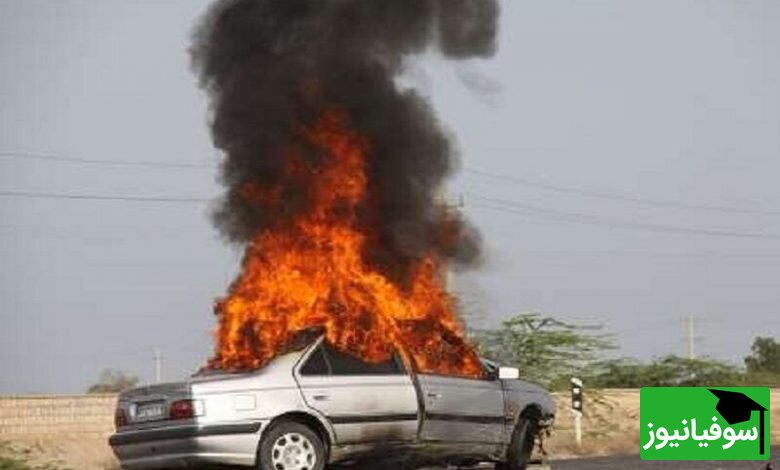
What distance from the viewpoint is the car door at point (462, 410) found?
13.8 m

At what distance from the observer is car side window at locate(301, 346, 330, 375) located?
43.5ft

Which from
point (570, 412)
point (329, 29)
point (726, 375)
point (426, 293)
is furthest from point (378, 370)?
point (726, 375)

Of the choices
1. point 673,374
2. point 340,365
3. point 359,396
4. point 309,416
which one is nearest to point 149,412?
point 309,416

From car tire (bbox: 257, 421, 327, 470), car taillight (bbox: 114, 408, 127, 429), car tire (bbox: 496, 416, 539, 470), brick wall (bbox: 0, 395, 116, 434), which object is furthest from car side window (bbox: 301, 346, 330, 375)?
brick wall (bbox: 0, 395, 116, 434)

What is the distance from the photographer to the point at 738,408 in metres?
12.1

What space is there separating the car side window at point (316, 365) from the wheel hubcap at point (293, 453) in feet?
1.98

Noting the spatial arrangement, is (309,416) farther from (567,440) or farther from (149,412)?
(567,440)

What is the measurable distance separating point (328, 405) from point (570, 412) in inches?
739

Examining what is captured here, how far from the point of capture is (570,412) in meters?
31.2

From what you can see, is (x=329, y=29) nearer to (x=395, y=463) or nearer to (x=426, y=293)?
(x=426, y=293)

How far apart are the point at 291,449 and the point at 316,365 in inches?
33.0

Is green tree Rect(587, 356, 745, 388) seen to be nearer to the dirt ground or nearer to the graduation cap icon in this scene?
the dirt ground

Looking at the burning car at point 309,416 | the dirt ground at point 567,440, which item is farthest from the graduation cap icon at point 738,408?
the dirt ground at point 567,440

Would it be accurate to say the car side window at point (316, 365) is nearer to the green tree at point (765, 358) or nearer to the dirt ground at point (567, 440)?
the dirt ground at point (567, 440)
